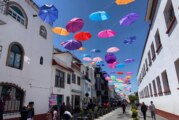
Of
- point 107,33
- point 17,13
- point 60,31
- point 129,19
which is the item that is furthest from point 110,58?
point 17,13

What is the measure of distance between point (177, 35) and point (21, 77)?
11.0 metres

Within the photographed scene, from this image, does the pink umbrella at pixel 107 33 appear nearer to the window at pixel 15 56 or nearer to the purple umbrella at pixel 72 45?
the purple umbrella at pixel 72 45

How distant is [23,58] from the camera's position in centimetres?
1366

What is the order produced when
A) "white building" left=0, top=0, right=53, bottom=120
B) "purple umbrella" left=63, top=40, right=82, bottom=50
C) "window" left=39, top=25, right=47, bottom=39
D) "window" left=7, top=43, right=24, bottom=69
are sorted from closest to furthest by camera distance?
"white building" left=0, top=0, right=53, bottom=120
"window" left=7, top=43, right=24, bottom=69
"purple umbrella" left=63, top=40, right=82, bottom=50
"window" left=39, top=25, right=47, bottom=39

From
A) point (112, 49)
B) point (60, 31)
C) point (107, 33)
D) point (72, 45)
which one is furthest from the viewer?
point (112, 49)

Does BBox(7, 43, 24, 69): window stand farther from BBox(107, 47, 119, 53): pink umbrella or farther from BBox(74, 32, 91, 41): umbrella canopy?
BBox(107, 47, 119, 53): pink umbrella

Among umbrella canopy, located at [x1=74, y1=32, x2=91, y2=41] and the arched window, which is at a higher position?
the arched window

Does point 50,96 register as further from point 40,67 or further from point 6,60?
point 6,60

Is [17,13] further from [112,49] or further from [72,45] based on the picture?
[112,49]

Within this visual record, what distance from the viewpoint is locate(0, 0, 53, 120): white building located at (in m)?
11.6

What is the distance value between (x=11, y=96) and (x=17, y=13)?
20.6 ft

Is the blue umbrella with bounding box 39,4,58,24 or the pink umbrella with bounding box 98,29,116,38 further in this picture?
the pink umbrella with bounding box 98,29,116,38

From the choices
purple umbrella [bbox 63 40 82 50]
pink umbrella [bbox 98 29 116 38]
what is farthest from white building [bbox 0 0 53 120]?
pink umbrella [bbox 98 29 116 38]

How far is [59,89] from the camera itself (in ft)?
66.2
